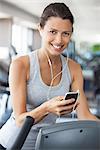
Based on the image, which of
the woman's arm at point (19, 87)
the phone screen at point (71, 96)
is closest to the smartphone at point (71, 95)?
the phone screen at point (71, 96)

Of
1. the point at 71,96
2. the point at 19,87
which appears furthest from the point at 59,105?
the point at 19,87

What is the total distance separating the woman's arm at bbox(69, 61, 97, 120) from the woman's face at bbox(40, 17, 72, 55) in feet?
0.63

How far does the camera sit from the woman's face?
4.45 ft

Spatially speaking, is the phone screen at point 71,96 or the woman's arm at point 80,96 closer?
the phone screen at point 71,96

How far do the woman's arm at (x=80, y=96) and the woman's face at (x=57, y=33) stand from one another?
0.63ft

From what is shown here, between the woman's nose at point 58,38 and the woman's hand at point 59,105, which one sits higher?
the woman's nose at point 58,38

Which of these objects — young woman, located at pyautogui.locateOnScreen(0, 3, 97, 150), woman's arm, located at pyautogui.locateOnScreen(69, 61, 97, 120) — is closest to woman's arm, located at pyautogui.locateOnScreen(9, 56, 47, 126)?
young woman, located at pyautogui.locateOnScreen(0, 3, 97, 150)

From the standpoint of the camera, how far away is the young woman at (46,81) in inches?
52.8

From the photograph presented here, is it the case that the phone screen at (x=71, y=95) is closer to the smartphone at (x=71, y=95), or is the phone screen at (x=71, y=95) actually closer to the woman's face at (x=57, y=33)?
the smartphone at (x=71, y=95)

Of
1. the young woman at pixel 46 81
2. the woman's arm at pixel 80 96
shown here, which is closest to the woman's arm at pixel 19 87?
the young woman at pixel 46 81

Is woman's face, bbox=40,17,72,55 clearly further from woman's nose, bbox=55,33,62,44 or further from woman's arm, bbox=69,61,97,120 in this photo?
woman's arm, bbox=69,61,97,120

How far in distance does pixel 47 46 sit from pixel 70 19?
0.14 meters

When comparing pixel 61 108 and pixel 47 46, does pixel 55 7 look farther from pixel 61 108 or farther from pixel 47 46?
pixel 61 108

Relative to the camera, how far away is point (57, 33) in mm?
1359
